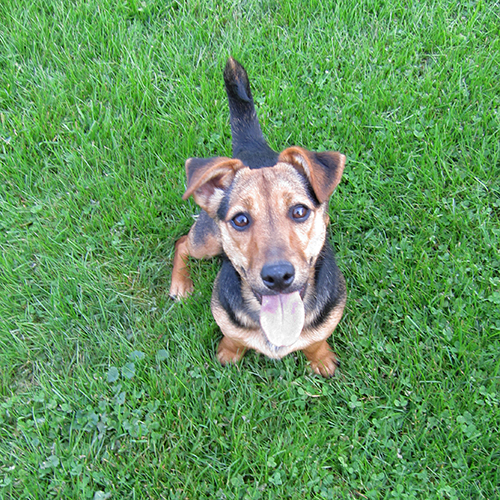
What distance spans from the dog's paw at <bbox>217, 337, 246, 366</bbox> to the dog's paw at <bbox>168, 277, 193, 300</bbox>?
0.67 m

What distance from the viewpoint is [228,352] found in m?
3.61

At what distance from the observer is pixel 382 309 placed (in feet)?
12.5

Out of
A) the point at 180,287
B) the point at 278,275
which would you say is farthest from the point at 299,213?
the point at 180,287

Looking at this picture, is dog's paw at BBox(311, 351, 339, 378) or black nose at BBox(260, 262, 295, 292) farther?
dog's paw at BBox(311, 351, 339, 378)

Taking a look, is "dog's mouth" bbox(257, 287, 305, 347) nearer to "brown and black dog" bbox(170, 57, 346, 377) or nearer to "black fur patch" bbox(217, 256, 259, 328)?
"brown and black dog" bbox(170, 57, 346, 377)

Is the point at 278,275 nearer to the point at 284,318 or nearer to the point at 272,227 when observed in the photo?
the point at 272,227

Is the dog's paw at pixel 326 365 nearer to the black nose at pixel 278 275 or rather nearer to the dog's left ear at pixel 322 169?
the black nose at pixel 278 275

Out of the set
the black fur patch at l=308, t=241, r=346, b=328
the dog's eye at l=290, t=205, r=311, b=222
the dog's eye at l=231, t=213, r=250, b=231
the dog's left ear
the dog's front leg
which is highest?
the dog's left ear

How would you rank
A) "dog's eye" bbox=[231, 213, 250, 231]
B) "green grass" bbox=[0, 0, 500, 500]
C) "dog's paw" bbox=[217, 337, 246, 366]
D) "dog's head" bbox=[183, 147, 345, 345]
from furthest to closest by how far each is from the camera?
"dog's paw" bbox=[217, 337, 246, 366], "green grass" bbox=[0, 0, 500, 500], "dog's eye" bbox=[231, 213, 250, 231], "dog's head" bbox=[183, 147, 345, 345]

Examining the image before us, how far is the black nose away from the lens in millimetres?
2559

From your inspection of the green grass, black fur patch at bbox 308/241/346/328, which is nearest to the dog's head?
black fur patch at bbox 308/241/346/328

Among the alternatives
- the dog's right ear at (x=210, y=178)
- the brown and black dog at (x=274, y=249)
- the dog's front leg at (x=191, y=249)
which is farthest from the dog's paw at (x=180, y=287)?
the dog's right ear at (x=210, y=178)

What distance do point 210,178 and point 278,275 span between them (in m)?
1.01

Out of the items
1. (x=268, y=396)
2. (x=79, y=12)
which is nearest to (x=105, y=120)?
(x=79, y=12)
